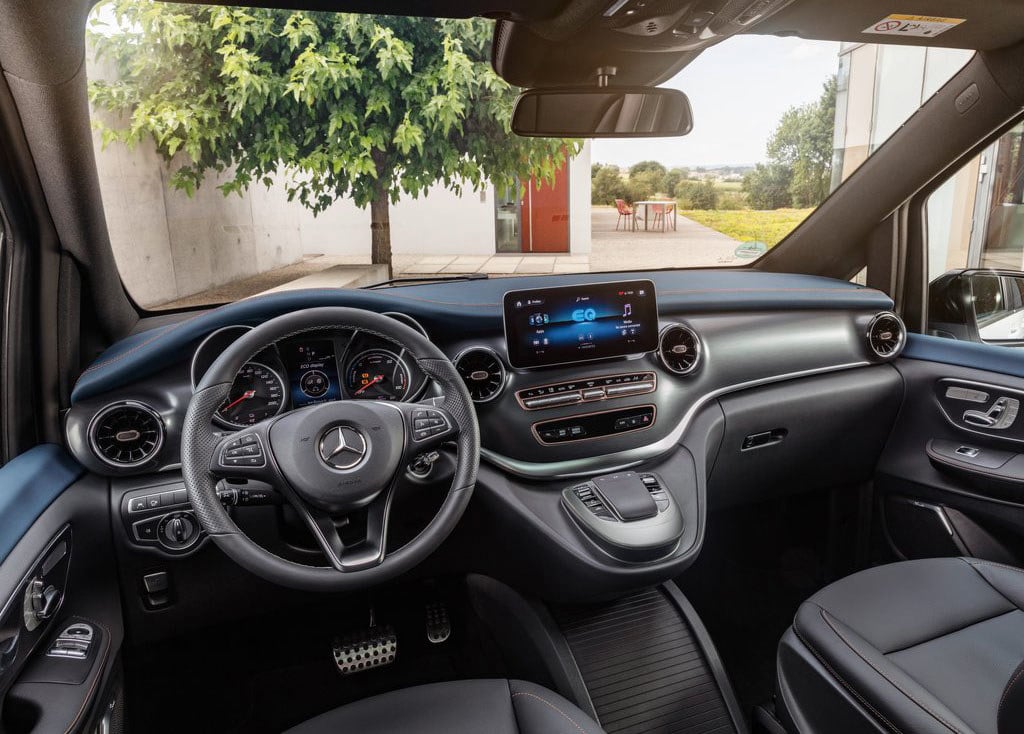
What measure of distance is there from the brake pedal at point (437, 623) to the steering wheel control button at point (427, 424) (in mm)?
998

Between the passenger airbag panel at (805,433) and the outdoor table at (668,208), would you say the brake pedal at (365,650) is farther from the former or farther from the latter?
the outdoor table at (668,208)

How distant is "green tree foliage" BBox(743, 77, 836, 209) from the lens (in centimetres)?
306

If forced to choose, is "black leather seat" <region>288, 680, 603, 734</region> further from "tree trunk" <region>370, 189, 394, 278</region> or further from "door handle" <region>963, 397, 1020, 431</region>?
"tree trunk" <region>370, 189, 394, 278</region>

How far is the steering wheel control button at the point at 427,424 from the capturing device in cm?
155

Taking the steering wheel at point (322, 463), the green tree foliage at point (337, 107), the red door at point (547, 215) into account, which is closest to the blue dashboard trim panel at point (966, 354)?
the red door at point (547, 215)

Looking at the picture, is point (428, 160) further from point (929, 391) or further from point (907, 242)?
point (929, 391)

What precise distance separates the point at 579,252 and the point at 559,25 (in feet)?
5.96

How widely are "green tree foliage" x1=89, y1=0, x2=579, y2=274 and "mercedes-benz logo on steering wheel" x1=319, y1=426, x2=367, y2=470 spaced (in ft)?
7.77

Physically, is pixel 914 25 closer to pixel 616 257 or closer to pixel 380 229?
pixel 616 257

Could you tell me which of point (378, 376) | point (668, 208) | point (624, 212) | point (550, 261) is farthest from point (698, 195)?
point (378, 376)

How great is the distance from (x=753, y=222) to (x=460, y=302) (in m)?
1.92

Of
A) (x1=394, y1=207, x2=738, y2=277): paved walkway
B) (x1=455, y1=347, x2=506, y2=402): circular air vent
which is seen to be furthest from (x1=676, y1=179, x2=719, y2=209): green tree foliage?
(x1=455, y1=347, x2=506, y2=402): circular air vent

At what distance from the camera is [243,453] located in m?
1.42

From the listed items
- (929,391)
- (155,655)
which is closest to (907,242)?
(929,391)
